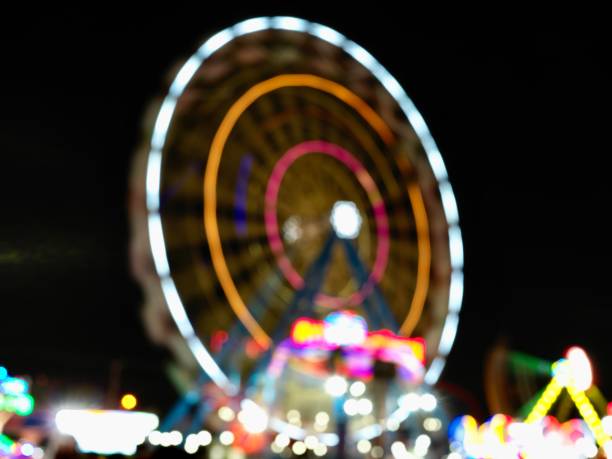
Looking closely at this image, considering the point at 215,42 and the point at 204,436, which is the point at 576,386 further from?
the point at 215,42

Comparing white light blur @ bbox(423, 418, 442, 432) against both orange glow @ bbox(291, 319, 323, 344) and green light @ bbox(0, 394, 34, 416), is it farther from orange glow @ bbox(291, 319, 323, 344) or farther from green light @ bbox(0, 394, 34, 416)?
green light @ bbox(0, 394, 34, 416)

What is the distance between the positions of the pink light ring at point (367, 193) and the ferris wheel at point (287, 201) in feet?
0.06

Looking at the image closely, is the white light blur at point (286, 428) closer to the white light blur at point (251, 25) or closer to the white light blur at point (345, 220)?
the white light blur at point (345, 220)

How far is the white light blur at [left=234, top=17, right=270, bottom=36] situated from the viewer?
12461mm

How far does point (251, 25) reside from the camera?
41.5 ft

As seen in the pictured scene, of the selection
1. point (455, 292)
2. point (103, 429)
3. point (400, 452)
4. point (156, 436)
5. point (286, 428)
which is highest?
point (156, 436)

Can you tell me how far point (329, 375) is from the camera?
11797mm

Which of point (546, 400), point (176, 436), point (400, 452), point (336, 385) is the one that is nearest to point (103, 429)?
point (336, 385)

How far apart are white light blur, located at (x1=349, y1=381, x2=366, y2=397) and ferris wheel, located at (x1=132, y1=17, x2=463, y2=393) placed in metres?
1.09

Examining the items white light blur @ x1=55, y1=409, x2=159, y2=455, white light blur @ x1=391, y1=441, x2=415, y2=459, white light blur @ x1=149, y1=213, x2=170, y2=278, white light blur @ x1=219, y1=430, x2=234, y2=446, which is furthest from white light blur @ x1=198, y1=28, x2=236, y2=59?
white light blur @ x1=391, y1=441, x2=415, y2=459

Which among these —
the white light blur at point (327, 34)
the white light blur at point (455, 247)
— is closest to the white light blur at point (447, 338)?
the white light blur at point (455, 247)

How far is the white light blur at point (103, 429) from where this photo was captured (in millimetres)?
16188

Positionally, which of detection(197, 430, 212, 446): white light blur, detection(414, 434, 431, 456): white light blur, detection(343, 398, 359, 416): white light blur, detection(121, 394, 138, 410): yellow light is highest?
detection(121, 394, 138, 410): yellow light

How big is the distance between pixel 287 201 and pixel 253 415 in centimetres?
301
